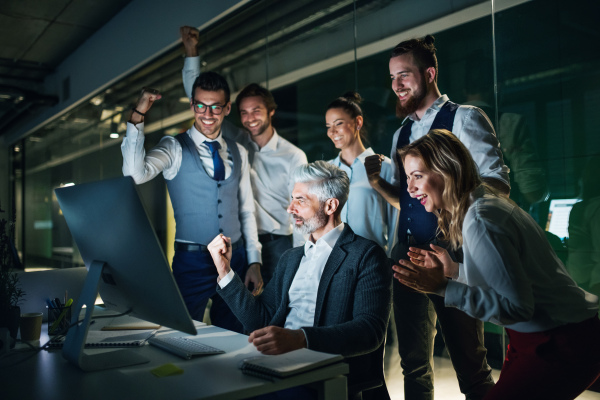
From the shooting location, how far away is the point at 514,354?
1609 millimetres

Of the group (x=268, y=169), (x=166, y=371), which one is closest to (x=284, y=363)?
(x=166, y=371)

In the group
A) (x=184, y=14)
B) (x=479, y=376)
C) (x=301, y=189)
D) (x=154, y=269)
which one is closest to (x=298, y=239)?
(x=301, y=189)

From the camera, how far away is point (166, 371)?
1349 millimetres

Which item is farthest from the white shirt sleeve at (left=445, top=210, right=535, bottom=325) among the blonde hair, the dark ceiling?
the dark ceiling

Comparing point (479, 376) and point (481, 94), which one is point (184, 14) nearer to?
point (481, 94)

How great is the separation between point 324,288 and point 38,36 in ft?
20.0

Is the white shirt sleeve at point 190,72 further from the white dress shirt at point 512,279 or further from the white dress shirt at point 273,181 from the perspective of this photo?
the white dress shirt at point 512,279

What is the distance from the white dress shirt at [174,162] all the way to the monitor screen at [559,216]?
1.55 metres

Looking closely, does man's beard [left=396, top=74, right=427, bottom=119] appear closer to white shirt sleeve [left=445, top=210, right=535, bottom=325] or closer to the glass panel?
the glass panel

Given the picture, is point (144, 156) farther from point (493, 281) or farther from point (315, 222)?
point (493, 281)

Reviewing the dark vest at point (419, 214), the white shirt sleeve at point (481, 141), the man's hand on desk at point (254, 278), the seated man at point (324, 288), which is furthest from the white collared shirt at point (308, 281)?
the man's hand on desk at point (254, 278)

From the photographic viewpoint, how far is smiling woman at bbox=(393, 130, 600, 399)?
148 cm

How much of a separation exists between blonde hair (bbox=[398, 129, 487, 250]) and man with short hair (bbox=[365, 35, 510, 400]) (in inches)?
18.6

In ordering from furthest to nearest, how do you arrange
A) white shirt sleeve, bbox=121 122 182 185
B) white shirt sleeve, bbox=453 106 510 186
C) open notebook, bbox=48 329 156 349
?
white shirt sleeve, bbox=121 122 182 185 → white shirt sleeve, bbox=453 106 510 186 → open notebook, bbox=48 329 156 349
